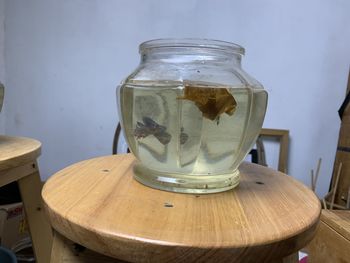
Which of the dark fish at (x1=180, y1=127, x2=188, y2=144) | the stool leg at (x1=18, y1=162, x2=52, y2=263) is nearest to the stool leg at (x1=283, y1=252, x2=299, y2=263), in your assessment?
the dark fish at (x1=180, y1=127, x2=188, y2=144)

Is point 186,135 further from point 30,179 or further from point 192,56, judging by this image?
point 30,179

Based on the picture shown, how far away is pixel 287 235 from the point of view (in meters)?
0.29

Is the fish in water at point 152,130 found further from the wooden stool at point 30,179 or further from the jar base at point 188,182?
the wooden stool at point 30,179

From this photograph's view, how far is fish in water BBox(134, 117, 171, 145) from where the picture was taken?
1.27 feet

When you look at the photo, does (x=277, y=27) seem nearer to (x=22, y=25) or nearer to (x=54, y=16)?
(x=54, y=16)

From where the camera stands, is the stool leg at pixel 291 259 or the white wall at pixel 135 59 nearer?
the stool leg at pixel 291 259

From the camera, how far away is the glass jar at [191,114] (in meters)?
0.37

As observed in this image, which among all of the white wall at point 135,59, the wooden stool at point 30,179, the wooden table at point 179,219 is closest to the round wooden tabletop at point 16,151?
the wooden stool at point 30,179

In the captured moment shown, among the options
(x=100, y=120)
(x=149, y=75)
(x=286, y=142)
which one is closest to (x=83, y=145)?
(x=100, y=120)

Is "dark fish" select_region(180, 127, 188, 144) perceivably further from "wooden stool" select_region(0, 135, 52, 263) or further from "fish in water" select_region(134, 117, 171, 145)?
"wooden stool" select_region(0, 135, 52, 263)

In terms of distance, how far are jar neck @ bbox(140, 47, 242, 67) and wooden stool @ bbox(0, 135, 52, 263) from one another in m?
0.32

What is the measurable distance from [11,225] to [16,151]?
1.87 ft

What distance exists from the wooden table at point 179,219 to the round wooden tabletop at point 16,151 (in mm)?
167

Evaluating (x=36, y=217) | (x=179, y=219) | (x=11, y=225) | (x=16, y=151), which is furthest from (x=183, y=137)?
(x=11, y=225)
